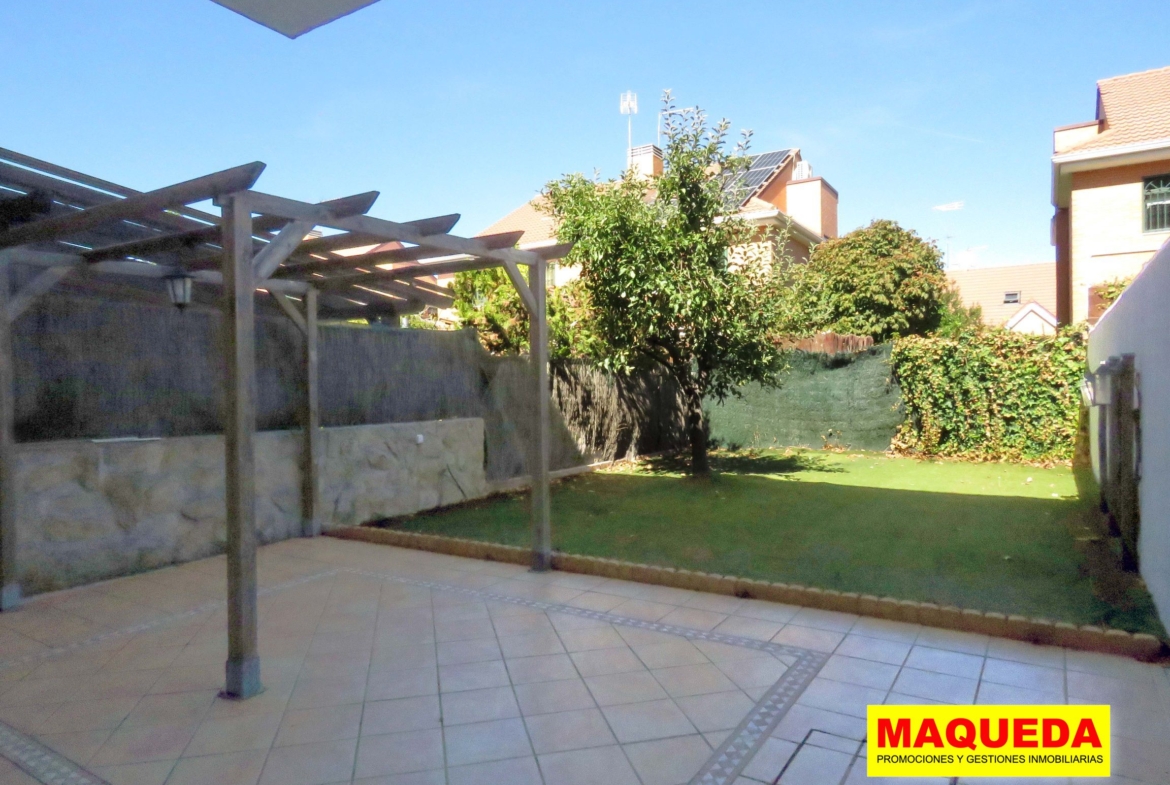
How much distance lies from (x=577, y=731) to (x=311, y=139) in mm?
12043

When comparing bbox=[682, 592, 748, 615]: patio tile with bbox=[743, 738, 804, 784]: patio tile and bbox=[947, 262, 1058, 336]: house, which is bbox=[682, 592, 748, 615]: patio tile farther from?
bbox=[947, 262, 1058, 336]: house

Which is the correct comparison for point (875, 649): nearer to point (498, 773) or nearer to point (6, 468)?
point (498, 773)

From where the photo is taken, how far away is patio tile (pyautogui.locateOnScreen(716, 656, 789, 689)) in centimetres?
385

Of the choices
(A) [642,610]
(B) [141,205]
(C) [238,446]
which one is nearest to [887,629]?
(A) [642,610]

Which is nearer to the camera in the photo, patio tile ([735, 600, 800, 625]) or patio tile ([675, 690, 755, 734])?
patio tile ([675, 690, 755, 734])

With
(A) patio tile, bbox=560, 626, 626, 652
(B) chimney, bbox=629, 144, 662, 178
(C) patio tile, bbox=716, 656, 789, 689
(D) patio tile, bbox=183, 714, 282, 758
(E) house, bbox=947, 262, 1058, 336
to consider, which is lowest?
(D) patio tile, bbox=183, 714, 282, 758

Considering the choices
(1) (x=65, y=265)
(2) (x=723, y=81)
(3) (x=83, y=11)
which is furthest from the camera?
(2) (x=723, y=81)

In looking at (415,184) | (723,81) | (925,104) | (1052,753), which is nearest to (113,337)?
(1052,753)

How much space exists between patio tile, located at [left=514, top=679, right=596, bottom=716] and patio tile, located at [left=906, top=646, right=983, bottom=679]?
5.56ft

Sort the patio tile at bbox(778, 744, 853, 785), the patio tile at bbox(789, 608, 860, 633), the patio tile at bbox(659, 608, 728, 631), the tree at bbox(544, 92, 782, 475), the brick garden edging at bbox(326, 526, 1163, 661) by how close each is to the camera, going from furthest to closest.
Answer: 1. the tree at bbox(544, 92, 782, 475)
2. the patio tile at bbox(659, 608, 728, 631)
3. the patio tile at bbox(789, 608, 860, 633)
4. the brick garden edging at bbox(326, 526, 1163, 661)
5. the patio tile at bbox(778, 744, 853, 785)

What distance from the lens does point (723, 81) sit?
1261 centimetres

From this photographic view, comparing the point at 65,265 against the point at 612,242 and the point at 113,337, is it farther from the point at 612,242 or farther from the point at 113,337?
the point at 612,242

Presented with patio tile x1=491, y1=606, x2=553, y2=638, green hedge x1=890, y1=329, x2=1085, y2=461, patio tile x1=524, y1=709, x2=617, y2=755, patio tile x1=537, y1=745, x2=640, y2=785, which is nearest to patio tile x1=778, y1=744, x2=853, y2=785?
patio tile x1=537, y1=745, x2=640, y2=785

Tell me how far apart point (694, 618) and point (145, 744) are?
3.00 meters
